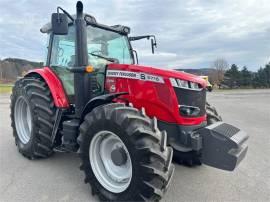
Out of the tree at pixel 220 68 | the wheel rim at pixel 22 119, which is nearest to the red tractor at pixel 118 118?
the wheel rim at pixel 22 119

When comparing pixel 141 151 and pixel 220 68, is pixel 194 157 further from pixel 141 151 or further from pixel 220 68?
pixel 220 68

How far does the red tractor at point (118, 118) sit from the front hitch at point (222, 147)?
0.01m

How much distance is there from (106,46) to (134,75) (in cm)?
111

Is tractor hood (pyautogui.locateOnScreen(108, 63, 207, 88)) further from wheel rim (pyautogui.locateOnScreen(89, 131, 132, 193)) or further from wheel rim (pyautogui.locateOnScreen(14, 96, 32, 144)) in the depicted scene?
wheel rim (pyautogui.locateOnScreen(14, 96, 32, 144))

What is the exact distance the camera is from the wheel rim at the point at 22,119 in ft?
15.9

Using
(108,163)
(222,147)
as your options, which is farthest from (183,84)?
(108,163)

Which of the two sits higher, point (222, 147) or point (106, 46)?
point (106, 46)

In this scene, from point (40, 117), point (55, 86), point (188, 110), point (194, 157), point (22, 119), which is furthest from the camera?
point (22, 119)

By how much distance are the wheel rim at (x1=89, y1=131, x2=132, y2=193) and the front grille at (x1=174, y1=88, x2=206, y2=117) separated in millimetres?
900

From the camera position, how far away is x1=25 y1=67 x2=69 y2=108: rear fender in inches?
159

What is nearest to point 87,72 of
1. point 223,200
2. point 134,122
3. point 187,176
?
point 134,122

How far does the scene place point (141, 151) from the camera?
8.61 ft

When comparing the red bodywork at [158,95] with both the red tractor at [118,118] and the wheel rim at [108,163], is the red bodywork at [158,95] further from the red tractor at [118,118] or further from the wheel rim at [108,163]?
the wheel rim at [108,163]

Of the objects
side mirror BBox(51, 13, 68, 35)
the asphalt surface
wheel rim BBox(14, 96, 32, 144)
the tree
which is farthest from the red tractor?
the tree
